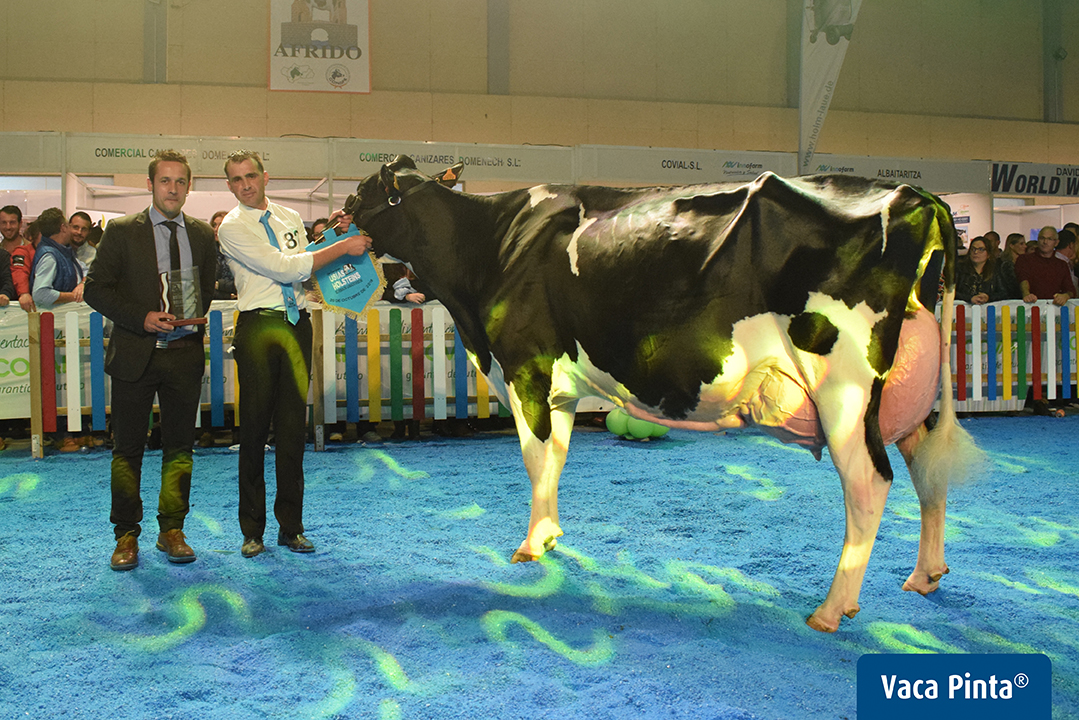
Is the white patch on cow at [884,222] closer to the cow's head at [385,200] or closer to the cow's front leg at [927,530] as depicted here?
the cow's front leg at [927,530]

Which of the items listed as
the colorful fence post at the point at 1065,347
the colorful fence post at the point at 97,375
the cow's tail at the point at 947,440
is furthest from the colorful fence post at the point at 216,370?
the colorful fence post at the point at 1065,347

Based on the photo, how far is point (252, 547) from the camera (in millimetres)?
4359

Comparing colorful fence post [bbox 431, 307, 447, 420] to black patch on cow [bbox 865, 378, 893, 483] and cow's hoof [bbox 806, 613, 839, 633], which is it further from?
black patch on cow [bbox 865, 378, 893, 483]

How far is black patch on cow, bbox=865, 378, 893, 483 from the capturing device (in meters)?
3.12

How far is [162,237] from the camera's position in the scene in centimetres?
436

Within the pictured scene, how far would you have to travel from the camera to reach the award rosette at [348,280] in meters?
4.34

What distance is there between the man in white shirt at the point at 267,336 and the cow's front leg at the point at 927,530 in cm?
274

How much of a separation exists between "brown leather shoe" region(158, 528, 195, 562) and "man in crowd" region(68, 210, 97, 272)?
4709mm

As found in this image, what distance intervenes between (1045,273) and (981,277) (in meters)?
0.67

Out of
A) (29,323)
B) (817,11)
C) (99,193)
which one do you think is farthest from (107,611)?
(817,11)

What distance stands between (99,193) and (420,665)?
11314 millimetres

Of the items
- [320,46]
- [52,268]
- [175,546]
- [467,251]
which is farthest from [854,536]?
[320,46]

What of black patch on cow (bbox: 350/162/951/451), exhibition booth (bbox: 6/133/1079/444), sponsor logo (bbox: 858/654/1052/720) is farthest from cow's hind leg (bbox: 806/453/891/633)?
exhibition booth (bbox: 6/133/1079/444)

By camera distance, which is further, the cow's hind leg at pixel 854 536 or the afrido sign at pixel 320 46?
the afrido sign at pixel 320 46
